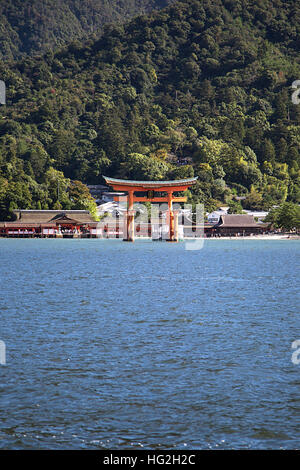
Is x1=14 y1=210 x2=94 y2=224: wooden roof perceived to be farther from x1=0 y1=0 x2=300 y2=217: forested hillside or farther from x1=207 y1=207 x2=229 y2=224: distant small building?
x1=207 y1=207 x2=229 y2=224: distant small building

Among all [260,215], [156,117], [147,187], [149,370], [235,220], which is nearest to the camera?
[149,370]

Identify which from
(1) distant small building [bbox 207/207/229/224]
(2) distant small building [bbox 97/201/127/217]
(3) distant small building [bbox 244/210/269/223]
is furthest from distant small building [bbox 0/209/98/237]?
(3) distant small building [bbox 244/210/269/223]

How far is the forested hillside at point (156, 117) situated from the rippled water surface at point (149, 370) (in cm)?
6986

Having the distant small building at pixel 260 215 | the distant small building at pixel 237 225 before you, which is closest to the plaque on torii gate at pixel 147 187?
the distant small building at pixel 237 225

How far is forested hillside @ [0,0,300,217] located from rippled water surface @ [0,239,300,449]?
229 feet

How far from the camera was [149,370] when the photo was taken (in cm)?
1192

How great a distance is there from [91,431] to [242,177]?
12138cm

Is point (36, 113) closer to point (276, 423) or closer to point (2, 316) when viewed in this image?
point (2, 316)

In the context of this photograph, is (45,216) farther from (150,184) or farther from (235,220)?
(235,220)

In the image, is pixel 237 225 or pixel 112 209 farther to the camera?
pixel 112 209

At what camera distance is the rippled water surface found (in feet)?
28.9

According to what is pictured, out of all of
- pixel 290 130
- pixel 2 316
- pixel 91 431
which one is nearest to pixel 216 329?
pixel 2 316

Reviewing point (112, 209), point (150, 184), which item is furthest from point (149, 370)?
point (112, 209)

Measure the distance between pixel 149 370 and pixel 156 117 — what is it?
14666cm
